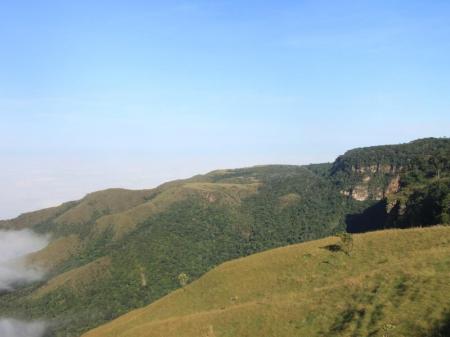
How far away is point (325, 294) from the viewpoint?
136 ft

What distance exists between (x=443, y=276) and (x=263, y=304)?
17749 mm

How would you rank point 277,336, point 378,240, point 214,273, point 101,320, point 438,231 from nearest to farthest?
point 277,336 < point 438,231 < point 378,240 < point 214,273 < point 101,320

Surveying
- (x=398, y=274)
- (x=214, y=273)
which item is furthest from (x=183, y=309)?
(x=398, y=274)

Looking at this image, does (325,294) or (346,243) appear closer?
(325,294)

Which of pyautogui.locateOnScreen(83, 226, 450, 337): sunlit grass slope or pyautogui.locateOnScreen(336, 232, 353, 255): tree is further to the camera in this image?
pyautogui.locateOnScreen(336, 232, 353, 255): tree

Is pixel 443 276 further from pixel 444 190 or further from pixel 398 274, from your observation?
pixel 444 190

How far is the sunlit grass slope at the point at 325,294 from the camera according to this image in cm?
3148

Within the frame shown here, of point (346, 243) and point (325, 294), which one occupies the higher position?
point (346, 243)

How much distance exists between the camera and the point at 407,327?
94.1ft

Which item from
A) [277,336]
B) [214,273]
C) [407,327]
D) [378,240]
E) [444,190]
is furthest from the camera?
[444,190]

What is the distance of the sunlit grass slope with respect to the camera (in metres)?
31.5

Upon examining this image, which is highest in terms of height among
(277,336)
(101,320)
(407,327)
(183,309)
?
(407,327)

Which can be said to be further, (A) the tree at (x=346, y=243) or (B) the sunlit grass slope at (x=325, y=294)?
(A) the tree at (x=346, y=243)

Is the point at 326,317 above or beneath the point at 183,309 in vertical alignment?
above
